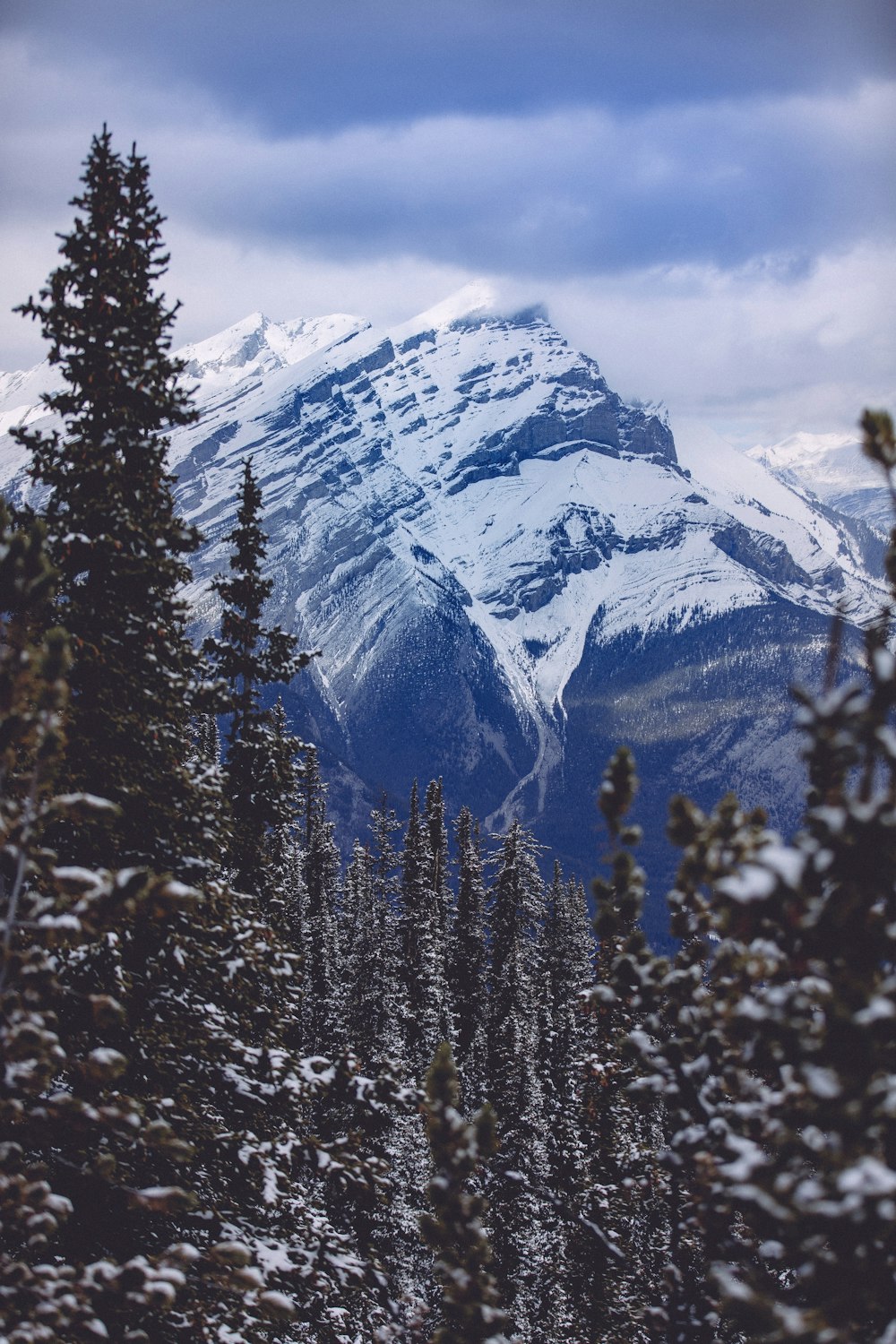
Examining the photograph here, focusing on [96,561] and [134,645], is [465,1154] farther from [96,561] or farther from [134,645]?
[96,561]

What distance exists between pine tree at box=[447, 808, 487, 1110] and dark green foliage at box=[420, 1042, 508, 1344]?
39204 mm

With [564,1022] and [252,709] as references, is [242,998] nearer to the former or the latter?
[252,709]

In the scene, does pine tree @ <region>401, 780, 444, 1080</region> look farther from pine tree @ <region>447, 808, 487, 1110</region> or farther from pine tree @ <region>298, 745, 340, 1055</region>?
pine tree @ <region>298, 745, 340, 1055</region>

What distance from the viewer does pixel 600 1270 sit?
24094 millimetres

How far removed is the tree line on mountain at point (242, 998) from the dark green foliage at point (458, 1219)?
0.09ft

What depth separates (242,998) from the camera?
10945mm

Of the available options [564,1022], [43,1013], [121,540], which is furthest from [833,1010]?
[564,1022]

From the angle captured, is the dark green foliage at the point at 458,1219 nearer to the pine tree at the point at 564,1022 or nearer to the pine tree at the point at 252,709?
the pine tree at the point at 564,1022

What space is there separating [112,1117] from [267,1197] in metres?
3.57

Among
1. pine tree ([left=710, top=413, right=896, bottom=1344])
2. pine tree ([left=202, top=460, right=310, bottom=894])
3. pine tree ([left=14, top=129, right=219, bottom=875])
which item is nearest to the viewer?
pine tree ([left=710, top=413, right=896, bottom=1344])

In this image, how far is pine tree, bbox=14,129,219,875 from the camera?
11.0 m

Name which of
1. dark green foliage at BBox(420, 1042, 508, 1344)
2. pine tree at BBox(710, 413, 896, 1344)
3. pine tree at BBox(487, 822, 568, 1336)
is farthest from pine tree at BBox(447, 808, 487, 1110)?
pine tree at BBox(710, 413, 896, 1344)

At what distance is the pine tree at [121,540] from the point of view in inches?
433

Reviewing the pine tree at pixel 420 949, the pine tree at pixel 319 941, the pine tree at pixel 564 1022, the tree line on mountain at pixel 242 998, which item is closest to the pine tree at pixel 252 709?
the tree line on mountain at pixel 242 998
